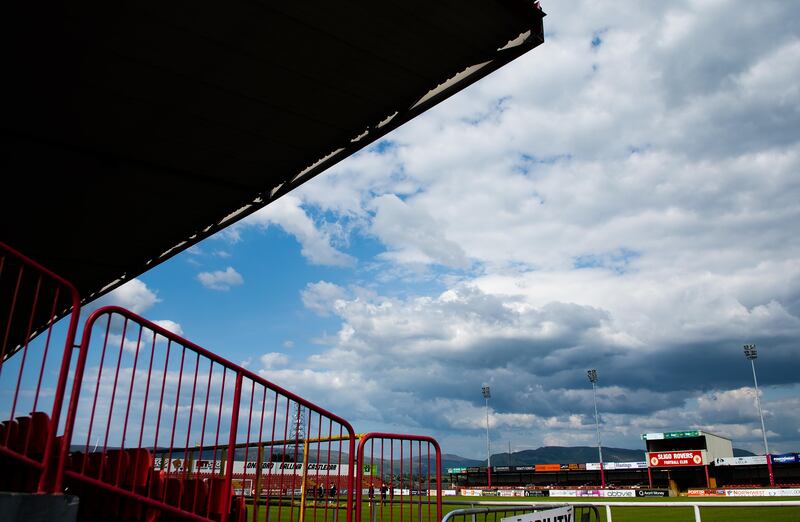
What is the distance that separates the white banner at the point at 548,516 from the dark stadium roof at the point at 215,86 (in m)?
5.89

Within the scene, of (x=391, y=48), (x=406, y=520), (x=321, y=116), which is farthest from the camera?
(x=406, y=520)

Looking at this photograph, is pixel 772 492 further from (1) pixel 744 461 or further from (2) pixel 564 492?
(1) pixel 744 461

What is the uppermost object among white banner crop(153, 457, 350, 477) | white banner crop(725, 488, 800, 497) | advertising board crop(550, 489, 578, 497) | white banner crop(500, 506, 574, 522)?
white banner crop(153, 457, 350, 477)

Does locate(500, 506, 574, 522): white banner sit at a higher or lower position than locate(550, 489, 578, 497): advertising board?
higher

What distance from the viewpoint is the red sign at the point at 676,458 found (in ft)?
198

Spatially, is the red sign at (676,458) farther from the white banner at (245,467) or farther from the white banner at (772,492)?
the white banner at (245,467)

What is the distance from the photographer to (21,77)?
27.7 ft

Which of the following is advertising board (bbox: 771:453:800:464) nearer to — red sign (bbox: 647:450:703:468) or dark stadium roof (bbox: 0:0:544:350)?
red sign (bbox: 647:450:703:468)

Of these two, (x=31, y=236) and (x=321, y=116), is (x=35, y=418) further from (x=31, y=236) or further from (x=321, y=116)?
(x=31, y=236)

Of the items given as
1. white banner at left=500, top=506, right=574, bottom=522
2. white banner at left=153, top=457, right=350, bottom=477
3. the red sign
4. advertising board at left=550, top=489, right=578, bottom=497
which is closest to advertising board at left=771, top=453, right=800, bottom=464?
the red sign

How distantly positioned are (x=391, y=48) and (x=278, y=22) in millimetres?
1577

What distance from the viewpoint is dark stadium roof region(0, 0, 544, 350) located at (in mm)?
7359

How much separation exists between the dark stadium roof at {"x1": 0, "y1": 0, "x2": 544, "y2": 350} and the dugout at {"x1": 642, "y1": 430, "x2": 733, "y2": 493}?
62589 mm

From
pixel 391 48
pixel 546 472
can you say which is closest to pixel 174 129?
pixel 391 48
